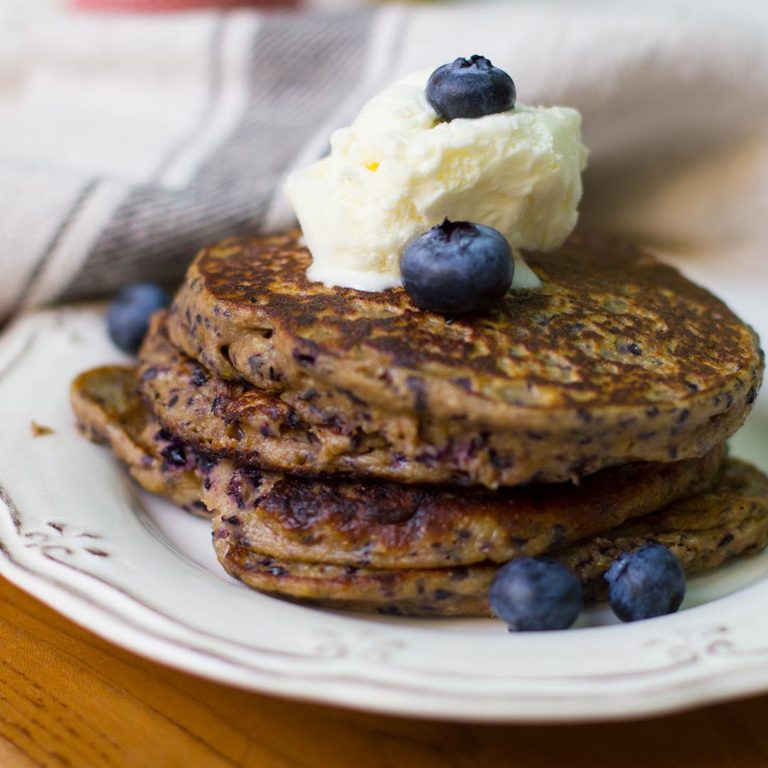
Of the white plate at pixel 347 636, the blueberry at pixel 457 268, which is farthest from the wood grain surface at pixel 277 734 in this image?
the blueberry at pixel 457 268

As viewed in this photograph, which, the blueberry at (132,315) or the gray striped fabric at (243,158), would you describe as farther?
the gray striped fabric at (243,158)

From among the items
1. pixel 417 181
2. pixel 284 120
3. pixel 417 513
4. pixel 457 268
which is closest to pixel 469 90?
pixel 417 181

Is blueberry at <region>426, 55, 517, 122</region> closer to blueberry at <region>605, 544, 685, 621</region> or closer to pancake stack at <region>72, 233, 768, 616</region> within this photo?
pancake stack at <region>72, 233, 768, 616</region>

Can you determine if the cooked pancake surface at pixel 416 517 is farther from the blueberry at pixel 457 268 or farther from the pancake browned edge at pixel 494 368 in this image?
the blueberry at pixel 457 268

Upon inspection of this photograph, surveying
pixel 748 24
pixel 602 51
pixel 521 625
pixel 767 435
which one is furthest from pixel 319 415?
pixel 748 24

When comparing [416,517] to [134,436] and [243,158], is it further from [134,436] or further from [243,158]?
[243,158]

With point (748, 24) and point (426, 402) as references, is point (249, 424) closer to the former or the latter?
point (426, 402)
